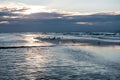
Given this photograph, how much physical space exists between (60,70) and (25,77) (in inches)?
170

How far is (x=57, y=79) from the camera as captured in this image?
1962 cm

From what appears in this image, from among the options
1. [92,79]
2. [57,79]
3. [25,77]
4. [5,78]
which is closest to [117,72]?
[92,79]

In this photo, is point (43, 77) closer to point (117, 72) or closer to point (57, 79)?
point (57, 79)

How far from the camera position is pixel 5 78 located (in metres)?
20.0

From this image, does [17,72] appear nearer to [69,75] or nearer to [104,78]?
[69,75]

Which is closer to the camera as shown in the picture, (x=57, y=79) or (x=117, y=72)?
(x=57, y=79)

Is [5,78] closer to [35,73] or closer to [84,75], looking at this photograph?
[35,73]

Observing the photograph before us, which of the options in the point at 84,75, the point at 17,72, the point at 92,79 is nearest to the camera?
the point at 92,79

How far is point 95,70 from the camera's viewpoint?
2352cm

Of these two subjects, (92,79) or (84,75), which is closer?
(92,79)

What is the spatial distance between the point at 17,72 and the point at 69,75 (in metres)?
4.68

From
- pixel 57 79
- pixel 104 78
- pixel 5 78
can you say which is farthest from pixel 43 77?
pixel 104 78

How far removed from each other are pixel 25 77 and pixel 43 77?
140 centimetres

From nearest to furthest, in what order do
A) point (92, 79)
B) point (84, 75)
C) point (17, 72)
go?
point (92, 79) < point (84, 75) < point (17, 72)
